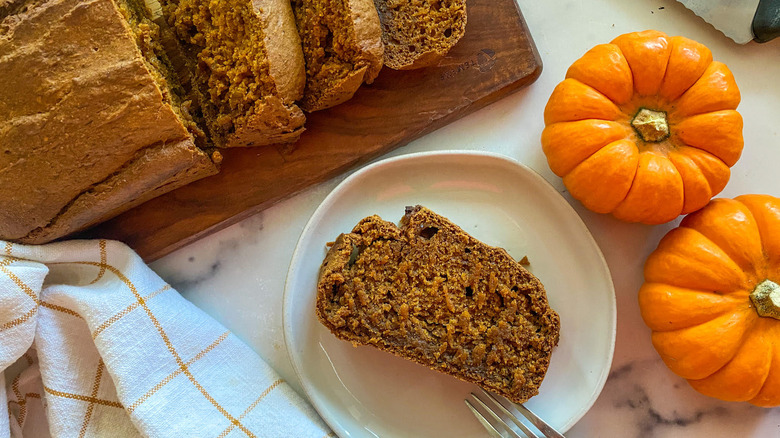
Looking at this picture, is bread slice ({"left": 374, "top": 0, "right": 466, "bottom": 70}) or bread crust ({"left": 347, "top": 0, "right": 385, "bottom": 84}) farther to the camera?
bread slice ({"left": 374, "top": 0, "right": 466, "bottom": 70})

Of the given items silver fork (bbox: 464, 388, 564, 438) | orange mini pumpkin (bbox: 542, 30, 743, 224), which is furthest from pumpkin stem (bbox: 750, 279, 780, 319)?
silver fork (bbox: 464, 388, 564, 438)

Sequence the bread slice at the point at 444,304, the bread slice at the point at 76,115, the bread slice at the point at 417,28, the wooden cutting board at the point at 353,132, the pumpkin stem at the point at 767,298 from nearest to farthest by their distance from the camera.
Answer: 1. the bread slice at the point at 76,115
2. the pumpkin stem at the point at 767,298
3. the bread slice at the point at 444,304
4. the bread slice at the point at 417,28
5. the wooden cutting board at the point at 353,132

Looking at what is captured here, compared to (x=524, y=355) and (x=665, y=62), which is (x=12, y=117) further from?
(x=665, y=62)

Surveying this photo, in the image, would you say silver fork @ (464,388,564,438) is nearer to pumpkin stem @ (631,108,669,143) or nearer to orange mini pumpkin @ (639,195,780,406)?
orange mini pumpkin @ (639,195,780,406)

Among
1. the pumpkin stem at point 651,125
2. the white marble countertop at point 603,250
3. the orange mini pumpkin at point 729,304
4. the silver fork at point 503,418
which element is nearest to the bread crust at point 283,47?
the white marble countertop at point 603,250

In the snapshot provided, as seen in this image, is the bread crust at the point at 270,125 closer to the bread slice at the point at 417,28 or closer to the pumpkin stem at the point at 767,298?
the bread slice at the point at 417,28

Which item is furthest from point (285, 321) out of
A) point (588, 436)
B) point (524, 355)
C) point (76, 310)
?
point (588, 436)
